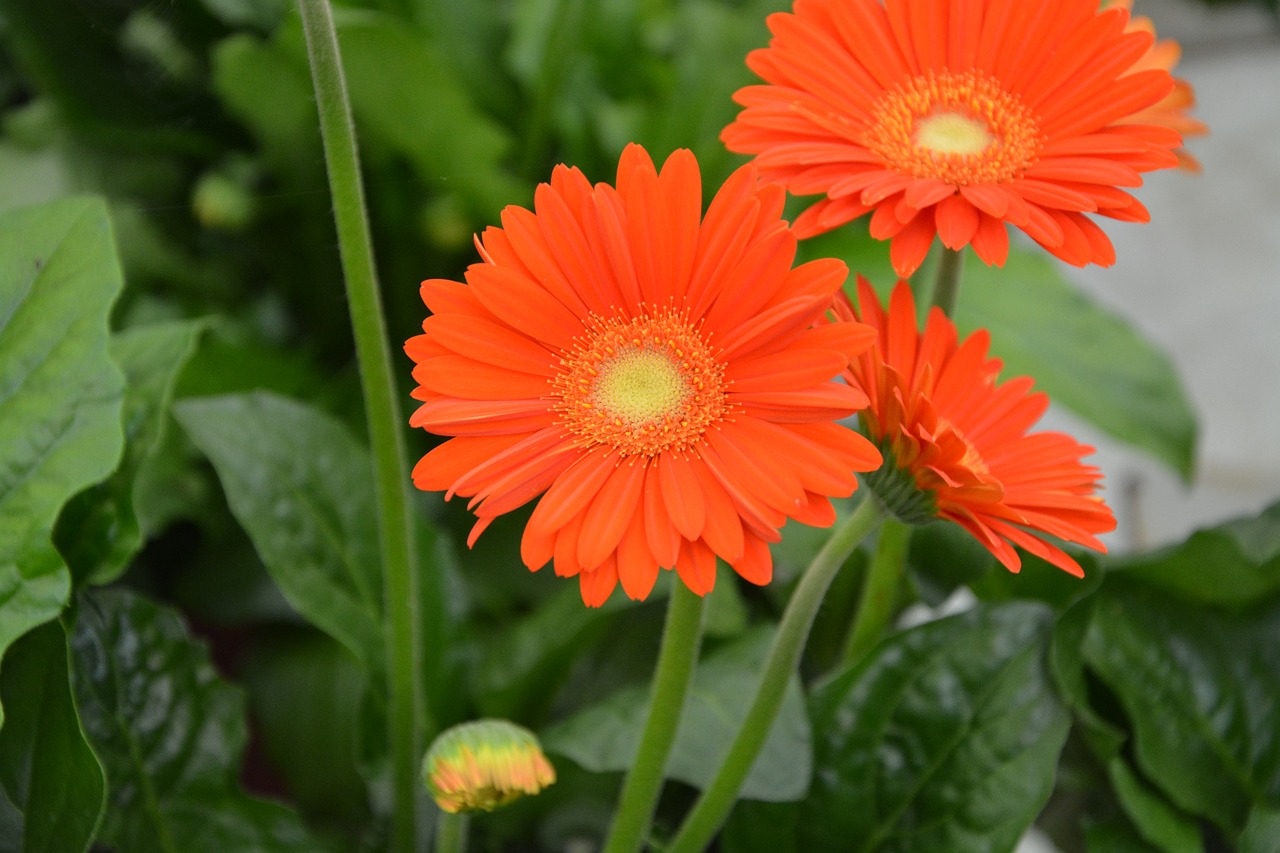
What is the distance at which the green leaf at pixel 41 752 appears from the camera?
313mm

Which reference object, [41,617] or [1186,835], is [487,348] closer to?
[41,617]

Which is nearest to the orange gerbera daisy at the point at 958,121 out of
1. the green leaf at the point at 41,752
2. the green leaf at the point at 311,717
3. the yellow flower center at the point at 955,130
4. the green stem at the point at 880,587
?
the yellow flower center at the point at 955,130

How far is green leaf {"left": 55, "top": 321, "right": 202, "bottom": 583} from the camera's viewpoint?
1.17 feet

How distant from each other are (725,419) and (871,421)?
1.5 inches

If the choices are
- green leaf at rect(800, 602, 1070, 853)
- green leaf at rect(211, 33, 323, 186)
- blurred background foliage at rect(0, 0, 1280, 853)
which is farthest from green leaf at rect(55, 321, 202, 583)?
green leaf at rect(800, 602, 1070, 853)

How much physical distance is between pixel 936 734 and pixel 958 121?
0.19m

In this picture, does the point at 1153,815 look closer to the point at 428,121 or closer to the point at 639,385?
the point at 639,385

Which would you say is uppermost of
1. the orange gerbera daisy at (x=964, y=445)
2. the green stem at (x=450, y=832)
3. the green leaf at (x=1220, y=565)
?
the orange gerbera daisy at (x=964, y=445)

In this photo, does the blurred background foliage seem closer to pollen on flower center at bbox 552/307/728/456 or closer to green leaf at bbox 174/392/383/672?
green leaf at bbox 174/392/383/672

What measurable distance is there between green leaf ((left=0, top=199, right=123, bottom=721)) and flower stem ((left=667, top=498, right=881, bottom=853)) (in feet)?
0.55

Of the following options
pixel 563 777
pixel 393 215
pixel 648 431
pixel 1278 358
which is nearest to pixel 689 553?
pixel 648 431

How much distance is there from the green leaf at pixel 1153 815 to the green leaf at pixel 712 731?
0.11 metres

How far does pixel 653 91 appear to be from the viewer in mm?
648

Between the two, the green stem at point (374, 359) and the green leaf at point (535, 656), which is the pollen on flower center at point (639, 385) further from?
the green leaf at point (535, 656)
